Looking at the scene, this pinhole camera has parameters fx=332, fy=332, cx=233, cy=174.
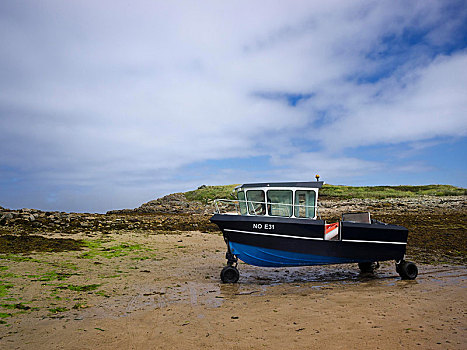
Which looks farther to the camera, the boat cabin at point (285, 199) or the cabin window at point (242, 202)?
the cabin window at point (242, 202)

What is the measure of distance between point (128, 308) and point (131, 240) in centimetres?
938

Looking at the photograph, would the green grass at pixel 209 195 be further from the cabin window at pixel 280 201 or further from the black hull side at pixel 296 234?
the black hull side at pixel 296 234

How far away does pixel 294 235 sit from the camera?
10.6 metres

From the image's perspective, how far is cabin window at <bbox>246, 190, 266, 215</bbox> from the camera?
1116 centimetres

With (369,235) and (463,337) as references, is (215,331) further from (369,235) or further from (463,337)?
(369,235)

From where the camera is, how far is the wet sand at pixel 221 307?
223 inches

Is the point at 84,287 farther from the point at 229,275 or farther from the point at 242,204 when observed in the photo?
the point at 242,204

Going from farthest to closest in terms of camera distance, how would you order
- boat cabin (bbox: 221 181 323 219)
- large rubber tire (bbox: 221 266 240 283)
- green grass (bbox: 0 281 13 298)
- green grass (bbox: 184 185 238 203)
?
green grass (bbox: 184 185 238 203) → boat cabin (bbox: 221 181 323 219) → large rubber tire (bbox: 221 266 240 283) → green grass (bbox: 0 281 13 298)

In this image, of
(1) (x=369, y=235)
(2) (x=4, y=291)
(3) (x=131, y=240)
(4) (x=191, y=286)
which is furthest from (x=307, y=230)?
(3) (x=131, y=240)

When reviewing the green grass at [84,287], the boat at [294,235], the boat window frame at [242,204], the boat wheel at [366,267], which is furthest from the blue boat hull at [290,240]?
the green grass at [84,287]

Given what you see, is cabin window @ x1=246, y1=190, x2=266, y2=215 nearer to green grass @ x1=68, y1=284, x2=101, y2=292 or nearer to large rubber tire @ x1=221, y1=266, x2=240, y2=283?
large rubber tire @ x1=221, y1=266, x2=240, y2=283

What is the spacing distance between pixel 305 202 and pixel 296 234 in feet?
3.87

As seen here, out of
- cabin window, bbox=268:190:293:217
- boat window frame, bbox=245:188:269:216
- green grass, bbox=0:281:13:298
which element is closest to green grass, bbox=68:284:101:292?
green grass, bbox=0:281:13:298

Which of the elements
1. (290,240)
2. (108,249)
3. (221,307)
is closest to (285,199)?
(290,240)
